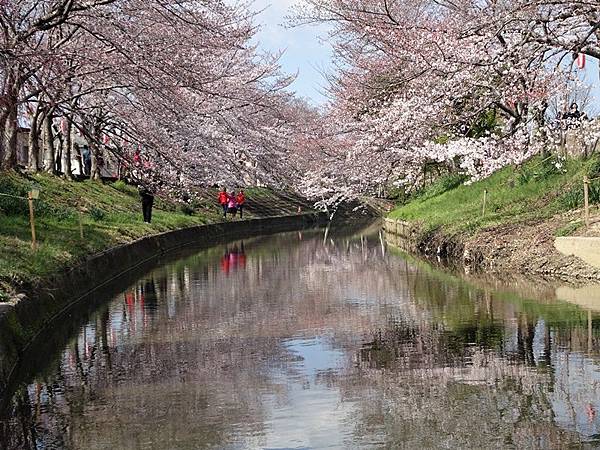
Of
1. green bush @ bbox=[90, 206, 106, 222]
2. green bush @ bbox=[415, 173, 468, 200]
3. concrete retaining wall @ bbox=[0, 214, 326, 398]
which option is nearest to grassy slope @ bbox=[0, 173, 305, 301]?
green bush @ bbox=[90, 206, 106, 222]

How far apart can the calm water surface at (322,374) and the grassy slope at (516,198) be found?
550 centimetres

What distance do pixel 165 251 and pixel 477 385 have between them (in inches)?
845

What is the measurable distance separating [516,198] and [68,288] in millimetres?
13121

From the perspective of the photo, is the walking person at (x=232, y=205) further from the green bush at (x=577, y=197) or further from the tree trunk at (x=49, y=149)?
the green bush at (x=577, y=197)

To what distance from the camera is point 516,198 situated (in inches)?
957

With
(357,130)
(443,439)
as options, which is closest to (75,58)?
(443,439)

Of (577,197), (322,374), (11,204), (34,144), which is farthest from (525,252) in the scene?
(34,144)

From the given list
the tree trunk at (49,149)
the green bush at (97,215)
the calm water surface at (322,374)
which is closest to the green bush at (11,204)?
the green bush at (97,215)

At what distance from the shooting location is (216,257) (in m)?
27.2

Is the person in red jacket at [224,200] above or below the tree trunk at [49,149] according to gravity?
below

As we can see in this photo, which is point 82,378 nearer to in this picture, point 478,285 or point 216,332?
point 216,332

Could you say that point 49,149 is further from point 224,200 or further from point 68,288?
point 68,288

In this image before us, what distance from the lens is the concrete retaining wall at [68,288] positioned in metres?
10.2

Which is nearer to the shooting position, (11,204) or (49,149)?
(11,204)
